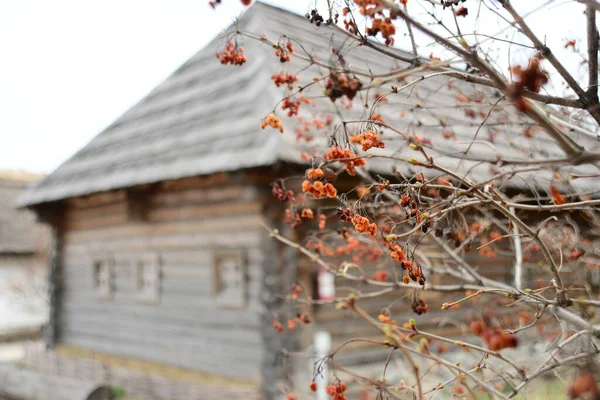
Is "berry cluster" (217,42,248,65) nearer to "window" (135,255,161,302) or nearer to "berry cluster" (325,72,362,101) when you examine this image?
"berry cluster" (325,72,362,101)

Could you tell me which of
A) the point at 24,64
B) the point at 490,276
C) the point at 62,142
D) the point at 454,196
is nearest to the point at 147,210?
the point at 490,276

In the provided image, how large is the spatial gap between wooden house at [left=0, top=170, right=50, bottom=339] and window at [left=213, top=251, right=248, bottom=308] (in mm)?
11015

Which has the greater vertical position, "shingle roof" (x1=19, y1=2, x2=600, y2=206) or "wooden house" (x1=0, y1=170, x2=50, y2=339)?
"shingle roof" (x1=19, y1=2, x2=600, y2=206)

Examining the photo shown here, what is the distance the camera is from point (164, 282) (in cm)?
799

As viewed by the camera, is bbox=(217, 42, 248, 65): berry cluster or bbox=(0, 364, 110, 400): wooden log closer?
bbox=(217, 42, 248, 65): berry cluster

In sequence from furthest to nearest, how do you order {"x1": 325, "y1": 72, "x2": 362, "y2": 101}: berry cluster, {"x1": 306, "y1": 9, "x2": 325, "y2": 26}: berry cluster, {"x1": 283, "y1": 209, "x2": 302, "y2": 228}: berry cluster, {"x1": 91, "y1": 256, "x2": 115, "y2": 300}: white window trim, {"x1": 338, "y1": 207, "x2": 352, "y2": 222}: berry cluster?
{"x1": 91, "y1": 256, "x2": 115, "y2": 300}: white window trim
{"x1": 283, "y1": 209, "x2": 302, "y2": 228}: berry cluster
{"x1": 306, "y1": 9, "x2": 325, "y2": 26}: berry cluster
{"x1": 338, "y1": 207, "x2": 352, "y2": 222}: berry cluster
{"x1": 325, "y1": 72, "x2": 362, "y2": 101}: berry cluster

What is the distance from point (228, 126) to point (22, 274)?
14128 millimetres

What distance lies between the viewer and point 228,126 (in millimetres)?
6914

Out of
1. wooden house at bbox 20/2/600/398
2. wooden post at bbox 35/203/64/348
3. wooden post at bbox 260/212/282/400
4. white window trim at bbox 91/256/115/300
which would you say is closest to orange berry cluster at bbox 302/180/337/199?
wooden house at bbox 20/2/600/398

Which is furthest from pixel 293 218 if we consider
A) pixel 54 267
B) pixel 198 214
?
pixel 54 267

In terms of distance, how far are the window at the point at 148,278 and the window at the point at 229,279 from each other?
1.17m

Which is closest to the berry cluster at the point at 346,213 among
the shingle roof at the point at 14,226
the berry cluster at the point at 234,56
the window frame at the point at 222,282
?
the berry cluster at the point at 234,56

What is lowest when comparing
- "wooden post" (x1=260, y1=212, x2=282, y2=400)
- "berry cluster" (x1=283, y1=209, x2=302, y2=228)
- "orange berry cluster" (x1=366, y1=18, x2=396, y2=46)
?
"wooden post" (x1=260, y1=212, x2=282, y2=400)

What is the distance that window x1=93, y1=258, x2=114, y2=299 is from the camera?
29.7 ft
